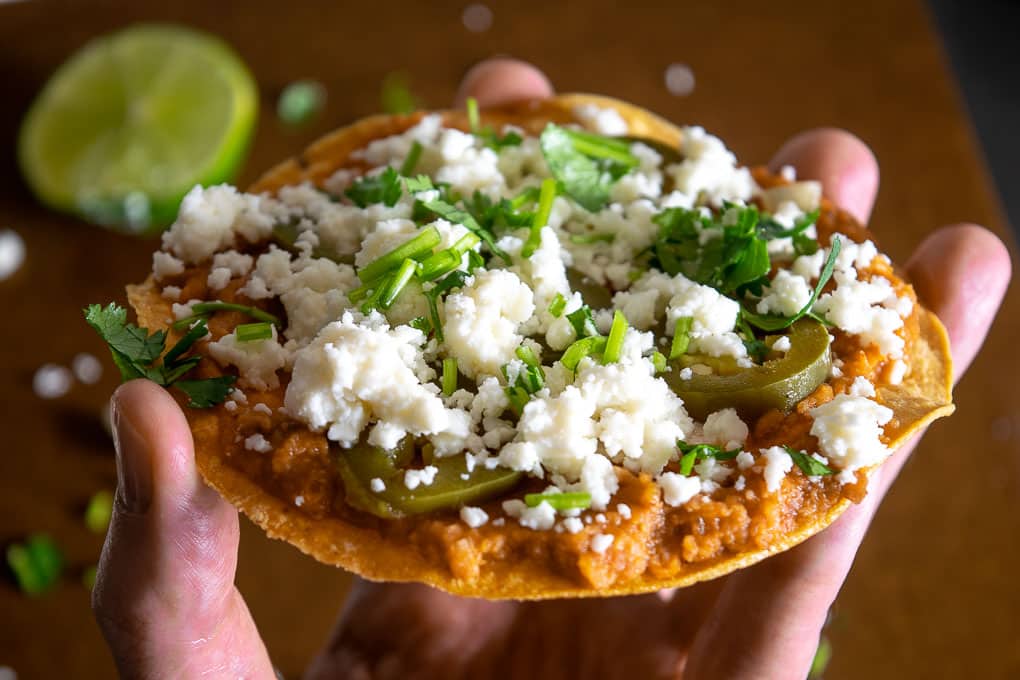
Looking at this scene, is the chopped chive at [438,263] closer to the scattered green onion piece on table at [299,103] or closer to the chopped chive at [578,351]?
the chopped chive at [578,351]

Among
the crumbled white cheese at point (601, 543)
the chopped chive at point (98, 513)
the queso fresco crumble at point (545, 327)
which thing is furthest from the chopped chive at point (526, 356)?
the chopped chive at point (98, 513)

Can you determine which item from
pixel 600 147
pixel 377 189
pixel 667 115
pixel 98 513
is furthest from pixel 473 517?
pixel 667 115

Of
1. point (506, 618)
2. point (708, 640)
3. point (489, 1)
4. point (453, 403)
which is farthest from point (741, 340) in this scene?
point (489, 1)

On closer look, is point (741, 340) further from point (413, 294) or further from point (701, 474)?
point (413, 294)

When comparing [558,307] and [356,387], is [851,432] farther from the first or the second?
[356,387]

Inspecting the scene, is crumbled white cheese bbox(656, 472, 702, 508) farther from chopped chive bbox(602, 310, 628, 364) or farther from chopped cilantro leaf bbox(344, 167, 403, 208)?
chopped cilantro leaf bbox(344, 167, 403, 208)

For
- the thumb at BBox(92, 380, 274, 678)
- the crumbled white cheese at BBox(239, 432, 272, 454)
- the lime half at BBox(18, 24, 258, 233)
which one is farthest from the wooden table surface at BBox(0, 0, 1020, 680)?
the crumbled white cheese at BBox(239, 432, 272, 454)
